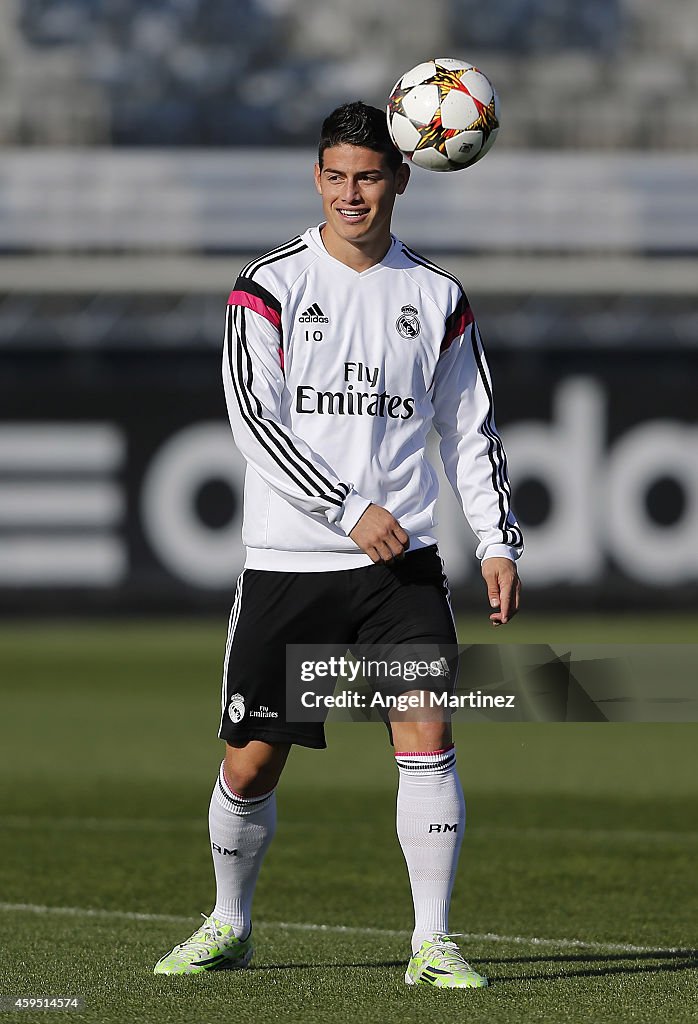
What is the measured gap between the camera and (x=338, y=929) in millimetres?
5004

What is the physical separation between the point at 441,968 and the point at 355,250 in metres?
1.62

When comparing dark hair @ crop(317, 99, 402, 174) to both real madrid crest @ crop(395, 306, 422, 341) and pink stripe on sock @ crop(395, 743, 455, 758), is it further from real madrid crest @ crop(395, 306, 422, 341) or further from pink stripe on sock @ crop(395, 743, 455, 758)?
pink stripe on sock @ crop(395, 743, 455, 758)

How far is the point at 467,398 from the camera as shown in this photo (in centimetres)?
423

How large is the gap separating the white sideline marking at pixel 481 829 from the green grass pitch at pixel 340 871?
0.05 feet

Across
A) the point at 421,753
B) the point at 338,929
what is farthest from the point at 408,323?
the point at 338,929

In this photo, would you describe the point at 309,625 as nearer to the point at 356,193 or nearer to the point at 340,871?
the point at 356,193

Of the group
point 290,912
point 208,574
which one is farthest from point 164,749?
point 208,574

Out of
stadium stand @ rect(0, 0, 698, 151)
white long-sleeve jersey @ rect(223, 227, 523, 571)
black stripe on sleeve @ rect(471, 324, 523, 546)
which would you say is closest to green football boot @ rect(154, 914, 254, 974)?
white long-sleeve jersey @ rect(223, 227, 523, 571)

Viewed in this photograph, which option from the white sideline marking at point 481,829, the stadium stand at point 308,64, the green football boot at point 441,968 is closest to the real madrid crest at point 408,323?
the green football boot at point 441,968

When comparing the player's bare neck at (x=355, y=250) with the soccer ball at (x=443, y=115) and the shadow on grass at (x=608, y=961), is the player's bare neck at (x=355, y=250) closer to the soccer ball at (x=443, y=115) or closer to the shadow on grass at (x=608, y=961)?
the soccer ball at (x=443, y=115)

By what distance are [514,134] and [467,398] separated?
1806 cm

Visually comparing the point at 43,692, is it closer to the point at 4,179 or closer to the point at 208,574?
the point at 208,574

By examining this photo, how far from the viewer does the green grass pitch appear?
155 inches

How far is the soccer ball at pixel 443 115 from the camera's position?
4188 mm
